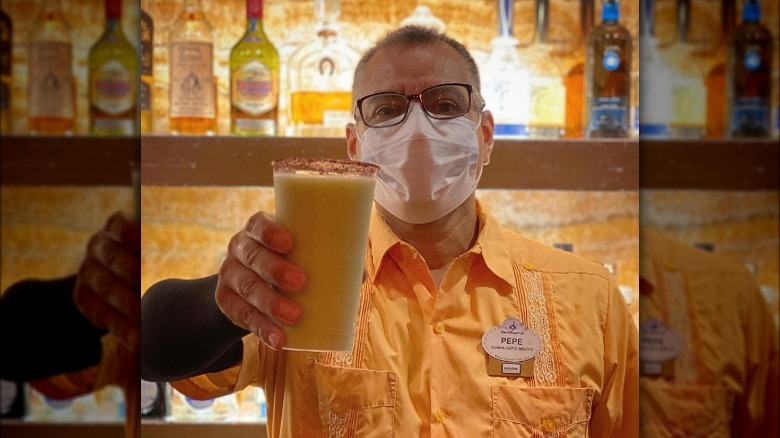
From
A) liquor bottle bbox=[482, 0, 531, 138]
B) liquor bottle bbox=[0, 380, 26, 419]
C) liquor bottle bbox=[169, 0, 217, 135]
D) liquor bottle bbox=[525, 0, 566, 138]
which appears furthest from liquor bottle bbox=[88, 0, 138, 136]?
liquor bottle bbox=[525, 0, 566, 138]

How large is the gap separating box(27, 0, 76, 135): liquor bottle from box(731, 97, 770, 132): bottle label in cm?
74

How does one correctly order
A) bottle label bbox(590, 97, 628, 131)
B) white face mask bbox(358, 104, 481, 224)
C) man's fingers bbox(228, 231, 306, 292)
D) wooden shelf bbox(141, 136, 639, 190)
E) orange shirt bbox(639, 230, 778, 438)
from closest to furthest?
orange shirt bbox(639, 230, 778, 438)
man's fingers bbox(228, 231, 306, 292)
white face mask bbox(358, 104, 481, 224)
wooden shelf bbox(141, 136, 639, 190)
bottle label bbox(590, 97, 628, 131)

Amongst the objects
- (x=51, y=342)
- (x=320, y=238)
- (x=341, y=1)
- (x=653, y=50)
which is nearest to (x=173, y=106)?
(x=341, y=1)

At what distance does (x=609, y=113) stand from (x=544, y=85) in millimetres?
157

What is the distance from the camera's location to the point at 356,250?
1347mm

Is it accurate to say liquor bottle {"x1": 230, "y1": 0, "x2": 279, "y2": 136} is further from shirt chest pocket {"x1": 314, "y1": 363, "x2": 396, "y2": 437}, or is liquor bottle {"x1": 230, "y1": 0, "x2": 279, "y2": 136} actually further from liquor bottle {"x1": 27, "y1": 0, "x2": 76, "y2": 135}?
liquor bottle {"x1": 27, "y1": 0, "x2": 76, "y2": 135}

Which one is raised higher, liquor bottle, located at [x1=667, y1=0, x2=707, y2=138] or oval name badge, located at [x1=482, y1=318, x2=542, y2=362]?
liquor bottle, located at [x1=667, y1=0, x2=707, y2=138]

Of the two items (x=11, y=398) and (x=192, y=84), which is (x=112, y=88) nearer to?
(x=11, y=398)

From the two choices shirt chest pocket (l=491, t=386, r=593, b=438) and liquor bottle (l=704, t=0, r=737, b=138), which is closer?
liquor bottle (l=704, t=0, r=737, b=138)

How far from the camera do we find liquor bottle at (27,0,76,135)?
0.94m

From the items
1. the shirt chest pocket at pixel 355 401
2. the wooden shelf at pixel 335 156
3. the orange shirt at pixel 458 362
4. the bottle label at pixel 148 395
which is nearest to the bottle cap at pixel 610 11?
the wooden shelf at pixel 335 156

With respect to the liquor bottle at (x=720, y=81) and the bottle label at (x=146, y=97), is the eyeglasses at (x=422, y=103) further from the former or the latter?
the liquor bottle at (x=720, y=81)

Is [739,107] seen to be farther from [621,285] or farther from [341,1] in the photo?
[341,1]

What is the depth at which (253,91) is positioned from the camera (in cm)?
181
